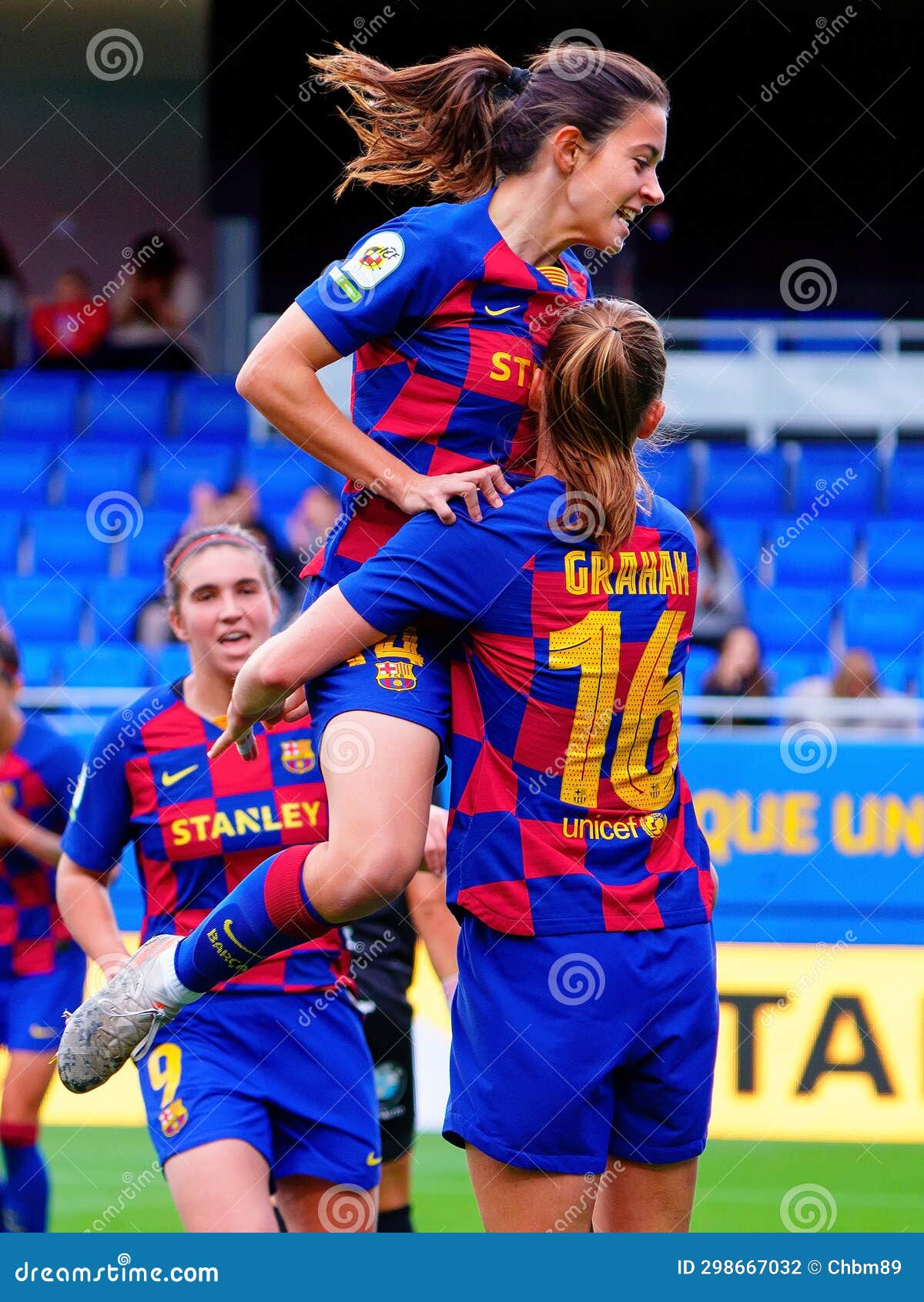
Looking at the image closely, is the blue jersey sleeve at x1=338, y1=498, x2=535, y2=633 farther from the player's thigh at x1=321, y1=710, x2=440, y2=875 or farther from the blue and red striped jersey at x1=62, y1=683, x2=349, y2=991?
the blue and red striped jersey at x1=62, y1=683, x2=349, y2=991

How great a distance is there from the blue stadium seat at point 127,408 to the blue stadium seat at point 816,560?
476 centimetres

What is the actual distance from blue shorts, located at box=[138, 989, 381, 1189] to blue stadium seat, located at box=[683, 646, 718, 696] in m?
6.19

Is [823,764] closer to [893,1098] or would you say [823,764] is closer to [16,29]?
[893,1098]

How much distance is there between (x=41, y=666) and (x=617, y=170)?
819 cm

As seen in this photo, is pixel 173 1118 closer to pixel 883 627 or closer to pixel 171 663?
pixel 171 663

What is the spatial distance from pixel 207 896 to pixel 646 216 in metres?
11.3

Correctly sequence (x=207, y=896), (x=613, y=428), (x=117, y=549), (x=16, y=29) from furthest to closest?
1. (x=16, y=29)
2. (x=117, y=549)
3. (x=207, y=896)
4. (x=613, y=428)

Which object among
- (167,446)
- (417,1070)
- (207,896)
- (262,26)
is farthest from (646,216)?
(207,896)

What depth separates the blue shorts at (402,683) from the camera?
2957mm

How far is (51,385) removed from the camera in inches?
524

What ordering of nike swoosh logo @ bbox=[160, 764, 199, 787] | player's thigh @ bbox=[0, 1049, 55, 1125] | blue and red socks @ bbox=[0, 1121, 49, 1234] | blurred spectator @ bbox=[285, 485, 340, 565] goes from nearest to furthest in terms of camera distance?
nike swoosh logo @ bbox=[160, 764, 199, 787] < blue and red socks @ bbox=[0, 1121, 49, 1234] < player's thigh @ bbox=[0, 1049, 55, 1125] < blurred spectator @ bbox=[285, 485, 340, 565]

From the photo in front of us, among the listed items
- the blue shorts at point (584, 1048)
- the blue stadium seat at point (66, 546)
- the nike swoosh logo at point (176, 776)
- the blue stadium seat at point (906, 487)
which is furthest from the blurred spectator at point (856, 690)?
the blue shorts at point (584, 1048)
